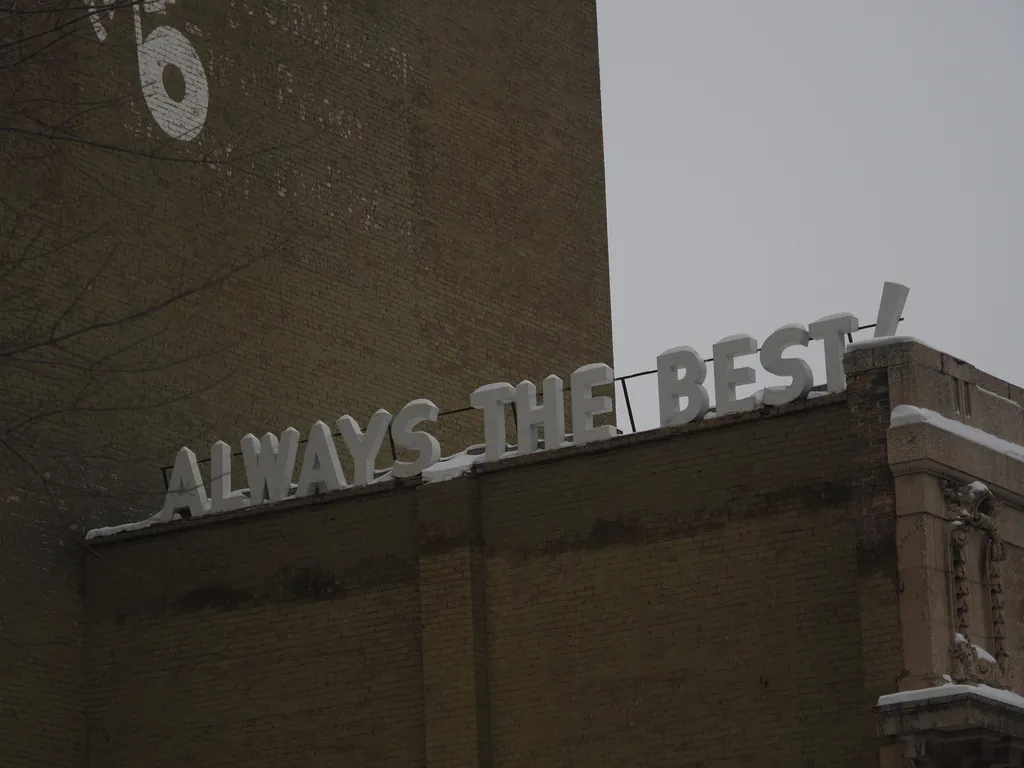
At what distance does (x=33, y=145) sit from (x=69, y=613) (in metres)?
6.33

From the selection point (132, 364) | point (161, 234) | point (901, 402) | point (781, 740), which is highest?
point (161, 234)

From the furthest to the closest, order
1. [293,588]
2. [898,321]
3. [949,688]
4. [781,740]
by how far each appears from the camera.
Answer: [293,588] < [898,321] < [781,740] < [949,688]

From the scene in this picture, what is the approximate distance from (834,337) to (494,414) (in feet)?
14.9

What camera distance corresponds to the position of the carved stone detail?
76.3 ft

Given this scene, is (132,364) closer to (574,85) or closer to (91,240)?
(91,240)

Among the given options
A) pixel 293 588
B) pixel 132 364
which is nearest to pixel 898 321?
pixel 293 588

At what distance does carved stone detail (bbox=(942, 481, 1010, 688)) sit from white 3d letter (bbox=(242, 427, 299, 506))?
880cm

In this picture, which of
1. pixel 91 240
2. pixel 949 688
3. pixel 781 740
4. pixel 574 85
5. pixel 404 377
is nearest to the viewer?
pixel 949 688

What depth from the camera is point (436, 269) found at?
35.6 m

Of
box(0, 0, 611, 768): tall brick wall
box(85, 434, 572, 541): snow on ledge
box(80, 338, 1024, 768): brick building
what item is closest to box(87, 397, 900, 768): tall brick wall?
box(80, 338, 1024, 768): brick building

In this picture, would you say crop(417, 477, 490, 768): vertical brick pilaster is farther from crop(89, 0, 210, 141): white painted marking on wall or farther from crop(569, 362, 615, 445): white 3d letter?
crop(89, 0, 210, 141): white painted marking on wall

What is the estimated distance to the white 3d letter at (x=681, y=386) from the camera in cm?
2570

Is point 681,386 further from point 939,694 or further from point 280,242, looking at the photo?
point 280,242

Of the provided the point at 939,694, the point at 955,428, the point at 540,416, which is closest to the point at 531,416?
the point at 540,416
